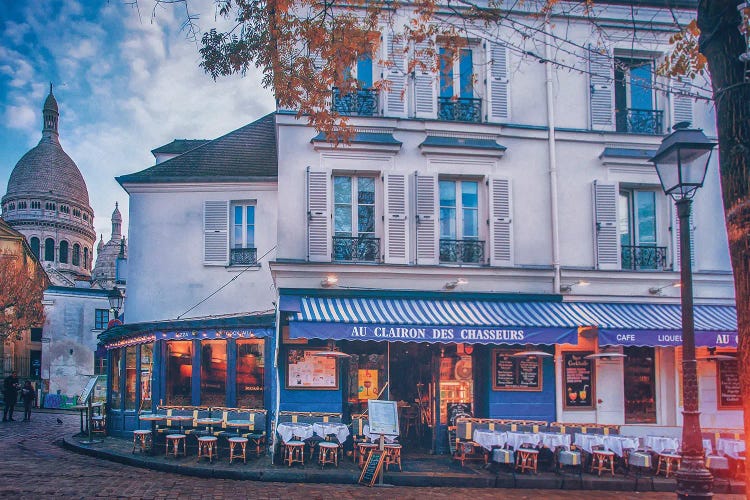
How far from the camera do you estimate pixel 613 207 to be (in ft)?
45.0

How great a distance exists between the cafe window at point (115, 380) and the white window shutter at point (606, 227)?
1203cm

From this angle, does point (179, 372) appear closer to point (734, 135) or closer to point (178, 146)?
point (178, 146)

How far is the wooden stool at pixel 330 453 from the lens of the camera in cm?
1130

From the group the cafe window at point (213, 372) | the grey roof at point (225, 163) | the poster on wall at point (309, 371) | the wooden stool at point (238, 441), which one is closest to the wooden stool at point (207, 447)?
the wooden stool at point (238, 441)

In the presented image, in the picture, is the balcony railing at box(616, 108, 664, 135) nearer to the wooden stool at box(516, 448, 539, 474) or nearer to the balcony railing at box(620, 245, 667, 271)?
the balcony railing at box(620, 245, 667, 271)

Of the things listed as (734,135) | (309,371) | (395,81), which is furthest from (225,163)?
(734,135)

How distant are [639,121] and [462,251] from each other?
5.16 m

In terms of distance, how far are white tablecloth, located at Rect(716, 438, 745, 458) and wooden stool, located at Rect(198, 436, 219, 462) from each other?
377 inches

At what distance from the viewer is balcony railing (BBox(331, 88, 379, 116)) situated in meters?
13.3

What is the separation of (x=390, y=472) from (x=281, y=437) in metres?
2.16

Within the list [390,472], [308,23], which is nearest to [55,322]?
[390,472]

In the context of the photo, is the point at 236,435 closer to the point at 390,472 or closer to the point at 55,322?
the point at 390,472

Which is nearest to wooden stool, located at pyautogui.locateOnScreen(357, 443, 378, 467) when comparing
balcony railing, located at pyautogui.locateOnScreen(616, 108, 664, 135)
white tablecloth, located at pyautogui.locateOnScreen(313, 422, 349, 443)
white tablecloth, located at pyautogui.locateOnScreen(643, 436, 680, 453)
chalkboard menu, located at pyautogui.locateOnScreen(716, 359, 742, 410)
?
white tablecloth, located at pyautogui.locateOnScreen(313, 422, 349, 443)

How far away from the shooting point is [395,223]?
514 inches
